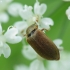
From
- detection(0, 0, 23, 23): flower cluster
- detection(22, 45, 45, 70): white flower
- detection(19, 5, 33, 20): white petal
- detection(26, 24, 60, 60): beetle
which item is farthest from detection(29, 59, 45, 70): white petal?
detection(0, 0, 23, 23): flower cluster

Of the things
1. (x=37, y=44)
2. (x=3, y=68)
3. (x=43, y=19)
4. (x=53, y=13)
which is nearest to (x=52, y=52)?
(x=37, y=44)

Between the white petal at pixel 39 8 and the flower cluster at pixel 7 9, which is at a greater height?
the white petal at pixel 39 8

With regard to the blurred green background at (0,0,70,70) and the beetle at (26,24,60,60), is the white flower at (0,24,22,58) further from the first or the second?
the blurred green background at (0,0,70,70)

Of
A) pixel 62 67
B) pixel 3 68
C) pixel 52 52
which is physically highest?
pixel 52 52

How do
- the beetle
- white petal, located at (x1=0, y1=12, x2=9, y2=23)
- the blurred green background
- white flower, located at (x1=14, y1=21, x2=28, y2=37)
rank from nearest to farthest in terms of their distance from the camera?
the beetle, white flower, located at (x1=14, y1=21, x2=28, y2=37), the blurred green background, white petal, located at (x1=0, y1=12, x2=9, y2=23)

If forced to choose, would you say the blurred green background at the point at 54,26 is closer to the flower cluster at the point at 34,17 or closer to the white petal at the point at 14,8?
the white petal at the point at 14,8

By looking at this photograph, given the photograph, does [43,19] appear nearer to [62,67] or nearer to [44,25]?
[44,25]

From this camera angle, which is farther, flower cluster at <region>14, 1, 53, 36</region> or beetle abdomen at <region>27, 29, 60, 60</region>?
flower cluster at <region>14, 1, 53, 36</region>

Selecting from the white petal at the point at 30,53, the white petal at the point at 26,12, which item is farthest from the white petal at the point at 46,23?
the white petal at the point at 30,53

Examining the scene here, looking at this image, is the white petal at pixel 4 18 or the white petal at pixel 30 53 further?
the white petal at pixel 4 18
